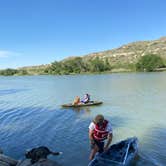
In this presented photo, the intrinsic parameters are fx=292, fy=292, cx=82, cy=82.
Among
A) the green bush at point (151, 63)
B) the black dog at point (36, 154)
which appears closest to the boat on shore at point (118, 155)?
the black dog at point (36, 154)

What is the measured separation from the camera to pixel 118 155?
14359 mm

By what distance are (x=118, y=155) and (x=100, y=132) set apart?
5.35 ft

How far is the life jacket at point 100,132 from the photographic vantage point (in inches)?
539

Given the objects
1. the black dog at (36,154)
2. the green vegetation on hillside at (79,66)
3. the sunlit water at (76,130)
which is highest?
the black dog at (36,154)

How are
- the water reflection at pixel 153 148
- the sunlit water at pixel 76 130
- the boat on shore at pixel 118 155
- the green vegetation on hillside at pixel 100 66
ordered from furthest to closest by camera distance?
the green vegetation on hillside at pixel 100 66 < the sunlit water at pixel 76 130 < the water reflection at pixel 153 148 < the boat on shore at pixel 118 155

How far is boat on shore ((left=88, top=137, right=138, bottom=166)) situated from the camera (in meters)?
13.4

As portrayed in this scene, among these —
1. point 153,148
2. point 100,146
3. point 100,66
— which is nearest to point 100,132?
point 100,146

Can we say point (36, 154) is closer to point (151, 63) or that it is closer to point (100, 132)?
point (100, 132)

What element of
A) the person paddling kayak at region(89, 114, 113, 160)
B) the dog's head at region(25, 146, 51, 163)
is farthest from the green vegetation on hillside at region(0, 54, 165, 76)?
the dog's head at region(25, 146, 51, 163)

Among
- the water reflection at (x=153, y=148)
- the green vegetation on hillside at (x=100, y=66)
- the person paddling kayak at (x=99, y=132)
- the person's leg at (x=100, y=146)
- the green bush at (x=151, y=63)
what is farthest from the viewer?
the green vegetation on hillside at (x=100, y=66)

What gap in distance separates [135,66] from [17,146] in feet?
474

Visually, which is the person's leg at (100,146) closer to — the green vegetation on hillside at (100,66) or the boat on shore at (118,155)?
the boat on shore at (118,155)

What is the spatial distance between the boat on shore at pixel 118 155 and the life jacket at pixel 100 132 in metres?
0.85

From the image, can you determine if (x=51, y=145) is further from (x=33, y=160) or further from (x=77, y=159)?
(x=33, y=160)
